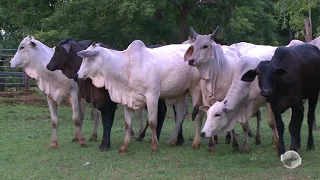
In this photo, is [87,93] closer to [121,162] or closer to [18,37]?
[121,162]

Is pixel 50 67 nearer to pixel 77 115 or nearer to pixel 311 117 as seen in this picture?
pixel 77 115

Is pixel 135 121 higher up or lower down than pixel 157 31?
lower down

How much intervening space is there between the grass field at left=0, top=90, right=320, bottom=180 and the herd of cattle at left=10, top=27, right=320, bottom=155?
0.30 m

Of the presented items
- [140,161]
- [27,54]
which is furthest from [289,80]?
[27,54]

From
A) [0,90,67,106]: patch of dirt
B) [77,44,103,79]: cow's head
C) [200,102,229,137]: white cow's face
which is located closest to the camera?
[200,102,229,137]: white cow's face

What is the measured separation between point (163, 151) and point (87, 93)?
1.76 m

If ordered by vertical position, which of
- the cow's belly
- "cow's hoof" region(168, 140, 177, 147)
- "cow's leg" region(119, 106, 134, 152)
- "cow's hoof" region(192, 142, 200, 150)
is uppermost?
the cow's belly

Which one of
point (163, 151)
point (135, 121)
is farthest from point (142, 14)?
point (163, 151)

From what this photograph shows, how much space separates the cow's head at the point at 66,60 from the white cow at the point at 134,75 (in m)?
0.64

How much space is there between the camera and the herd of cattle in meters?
8.27

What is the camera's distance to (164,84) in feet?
31.9

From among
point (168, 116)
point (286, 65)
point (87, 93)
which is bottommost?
point (168, 116)

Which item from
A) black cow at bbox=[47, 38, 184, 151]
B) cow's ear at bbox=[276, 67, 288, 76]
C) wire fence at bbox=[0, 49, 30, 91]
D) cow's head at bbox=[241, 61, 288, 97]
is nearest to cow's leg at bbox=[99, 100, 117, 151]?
black cow at bbox=[47, 38, 184, 151]

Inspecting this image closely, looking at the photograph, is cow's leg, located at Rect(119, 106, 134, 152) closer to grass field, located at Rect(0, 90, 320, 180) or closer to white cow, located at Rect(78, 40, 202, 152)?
white cow, located at Rect(78, 40, 202, 152)
